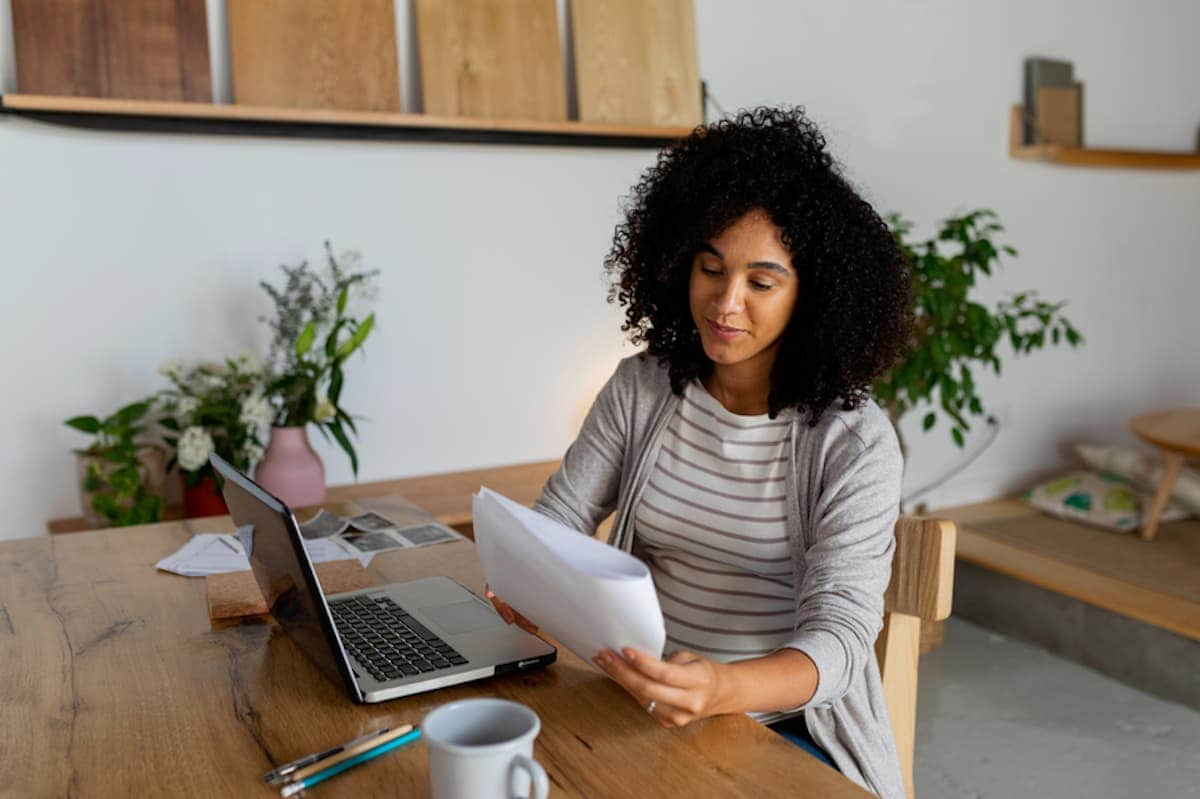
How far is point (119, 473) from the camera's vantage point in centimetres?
225

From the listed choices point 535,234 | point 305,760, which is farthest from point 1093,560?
point 305,760

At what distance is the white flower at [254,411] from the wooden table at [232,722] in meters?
0.91

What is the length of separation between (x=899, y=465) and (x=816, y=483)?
10cm

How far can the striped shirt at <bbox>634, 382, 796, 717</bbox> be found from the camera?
1436mm

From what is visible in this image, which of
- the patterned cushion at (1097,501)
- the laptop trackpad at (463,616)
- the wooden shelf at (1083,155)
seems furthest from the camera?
the wooden shelf at (1083,155)

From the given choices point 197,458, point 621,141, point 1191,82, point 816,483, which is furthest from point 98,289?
point 1191,82

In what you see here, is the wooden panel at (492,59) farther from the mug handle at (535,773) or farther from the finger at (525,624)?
the mug handle at (535,773)

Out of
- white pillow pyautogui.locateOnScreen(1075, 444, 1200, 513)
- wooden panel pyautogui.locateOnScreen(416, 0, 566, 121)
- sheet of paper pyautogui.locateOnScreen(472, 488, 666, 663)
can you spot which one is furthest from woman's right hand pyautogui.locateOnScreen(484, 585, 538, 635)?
white pillow pyautogui.locateOnScreen(1075, 444, 1200, 513)

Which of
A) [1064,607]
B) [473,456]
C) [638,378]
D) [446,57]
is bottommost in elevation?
[1064,607]

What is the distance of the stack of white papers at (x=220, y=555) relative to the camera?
4.86 feet

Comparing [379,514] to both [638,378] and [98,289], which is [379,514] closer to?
[638,378]

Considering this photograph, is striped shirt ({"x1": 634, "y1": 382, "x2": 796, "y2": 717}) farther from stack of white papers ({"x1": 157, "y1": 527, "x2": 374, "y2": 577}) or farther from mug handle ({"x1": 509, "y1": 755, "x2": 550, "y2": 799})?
mug handle ({"x1": 509, "y1": 755, "x2": 550, "y2": 799})

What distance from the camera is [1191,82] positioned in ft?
13.3

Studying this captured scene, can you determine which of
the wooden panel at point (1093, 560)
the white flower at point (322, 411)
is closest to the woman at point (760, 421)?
the white flower at point (322, 411)
